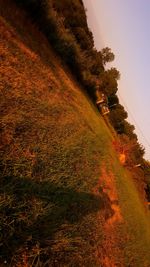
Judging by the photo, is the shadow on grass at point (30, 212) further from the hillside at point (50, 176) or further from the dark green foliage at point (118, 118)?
the dark green foliage at point (118, 118)

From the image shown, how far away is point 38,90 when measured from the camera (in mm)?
7230

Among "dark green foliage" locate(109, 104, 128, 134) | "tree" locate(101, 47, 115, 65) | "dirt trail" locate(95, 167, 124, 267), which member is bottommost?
"dirt trail" locate(95, 167, 124, 267)

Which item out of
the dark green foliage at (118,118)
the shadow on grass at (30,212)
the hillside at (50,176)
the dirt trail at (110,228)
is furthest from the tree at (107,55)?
the shadow on grass at (30,212)

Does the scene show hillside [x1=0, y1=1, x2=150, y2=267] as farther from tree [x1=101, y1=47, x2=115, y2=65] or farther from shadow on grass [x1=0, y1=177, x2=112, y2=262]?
tree [x1=101, y1=47, x2=115, y2=65]

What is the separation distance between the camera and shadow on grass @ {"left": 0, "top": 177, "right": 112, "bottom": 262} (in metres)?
4.00

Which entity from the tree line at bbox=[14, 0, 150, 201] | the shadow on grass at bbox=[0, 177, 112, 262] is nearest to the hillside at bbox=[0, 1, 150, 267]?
the shadow on grass at bbox=[0, 177, 112, 262]

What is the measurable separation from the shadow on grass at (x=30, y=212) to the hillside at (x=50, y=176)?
15 millimetres

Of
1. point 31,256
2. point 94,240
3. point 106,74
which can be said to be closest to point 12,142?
point 31,256

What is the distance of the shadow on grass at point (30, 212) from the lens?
3996 millimetres

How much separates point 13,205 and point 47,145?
86.0 inches

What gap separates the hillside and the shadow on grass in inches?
0.6

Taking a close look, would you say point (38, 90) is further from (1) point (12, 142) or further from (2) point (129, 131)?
(2) point (129, 131)

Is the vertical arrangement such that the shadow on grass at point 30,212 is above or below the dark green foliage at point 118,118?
Result: below

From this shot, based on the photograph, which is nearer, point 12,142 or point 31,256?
point 31,256
